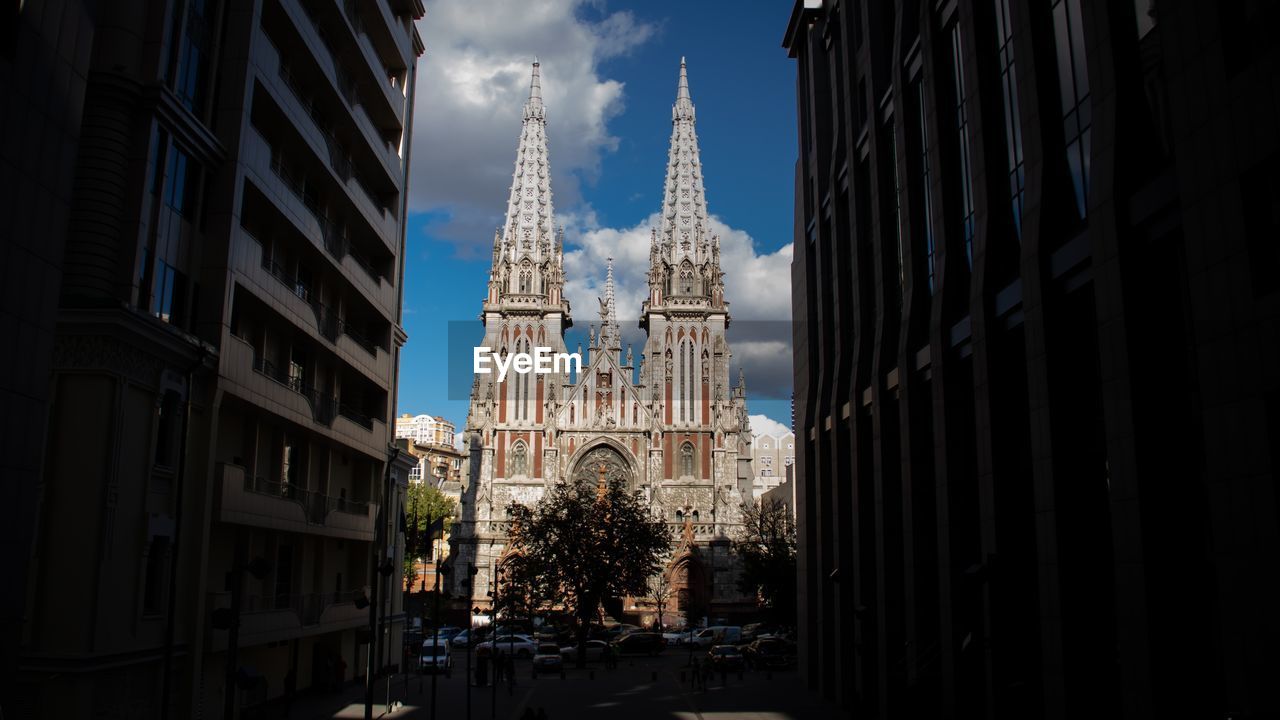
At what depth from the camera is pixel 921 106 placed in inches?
1010

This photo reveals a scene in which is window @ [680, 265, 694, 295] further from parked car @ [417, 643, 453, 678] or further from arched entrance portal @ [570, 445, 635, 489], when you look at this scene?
parked car @ [417, 643, 453, 678]

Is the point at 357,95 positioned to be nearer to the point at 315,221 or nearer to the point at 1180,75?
the point at 315,221

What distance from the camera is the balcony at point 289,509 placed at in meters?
21.6

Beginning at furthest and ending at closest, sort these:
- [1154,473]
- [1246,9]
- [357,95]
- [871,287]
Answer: [357,95], [871,287], [1154,473], [1246,9]

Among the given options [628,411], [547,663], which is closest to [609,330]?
[628,411]

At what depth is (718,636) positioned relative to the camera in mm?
55750

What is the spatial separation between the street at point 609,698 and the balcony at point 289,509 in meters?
5.09

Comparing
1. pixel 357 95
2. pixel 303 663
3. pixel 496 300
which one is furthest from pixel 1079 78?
pixel 496 300

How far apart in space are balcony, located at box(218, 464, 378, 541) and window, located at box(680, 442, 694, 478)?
5687 centimetres

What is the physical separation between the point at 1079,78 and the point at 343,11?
21.2 meters

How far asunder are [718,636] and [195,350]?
136 ft

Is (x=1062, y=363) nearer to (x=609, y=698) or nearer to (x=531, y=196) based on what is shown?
(x=609, y=698)

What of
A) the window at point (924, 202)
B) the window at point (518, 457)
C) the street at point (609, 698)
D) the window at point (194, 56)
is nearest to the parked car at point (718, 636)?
the street at point (609, 698)

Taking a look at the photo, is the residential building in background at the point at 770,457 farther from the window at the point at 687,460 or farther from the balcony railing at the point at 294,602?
the balcony railing at the point at 294,602
